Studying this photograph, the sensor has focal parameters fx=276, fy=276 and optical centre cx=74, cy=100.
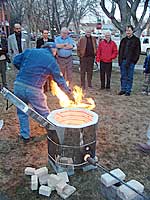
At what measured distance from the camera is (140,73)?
10500 millimetres

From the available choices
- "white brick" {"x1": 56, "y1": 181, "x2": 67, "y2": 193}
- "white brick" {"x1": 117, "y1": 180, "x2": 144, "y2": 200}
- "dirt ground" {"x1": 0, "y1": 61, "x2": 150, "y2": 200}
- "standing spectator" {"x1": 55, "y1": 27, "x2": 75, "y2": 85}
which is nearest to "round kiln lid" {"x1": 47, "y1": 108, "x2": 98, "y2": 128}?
"dirt ground" {"x1": 0, "y1": 61, "x2": 150, "y2": 200}

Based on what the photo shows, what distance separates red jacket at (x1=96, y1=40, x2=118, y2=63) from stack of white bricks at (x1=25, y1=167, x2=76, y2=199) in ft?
14.8

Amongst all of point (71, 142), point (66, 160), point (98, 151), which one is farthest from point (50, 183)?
point (98, 151)

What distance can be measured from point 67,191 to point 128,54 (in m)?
4.28

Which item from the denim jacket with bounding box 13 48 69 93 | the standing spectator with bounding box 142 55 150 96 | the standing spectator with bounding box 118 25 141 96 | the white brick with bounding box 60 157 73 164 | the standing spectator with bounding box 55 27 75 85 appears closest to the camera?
the white brick with bounding box 60 157 73 164

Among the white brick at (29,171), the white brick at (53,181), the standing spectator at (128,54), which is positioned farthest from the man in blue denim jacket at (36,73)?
the standing spectator at (128,54)

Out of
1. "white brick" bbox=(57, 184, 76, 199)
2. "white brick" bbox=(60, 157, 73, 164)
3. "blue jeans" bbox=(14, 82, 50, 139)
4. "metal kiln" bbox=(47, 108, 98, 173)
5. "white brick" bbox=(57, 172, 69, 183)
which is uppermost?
"blue jeans" bbox=(14, 82, 50, 139)

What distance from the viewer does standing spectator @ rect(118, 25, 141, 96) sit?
6422 millimetres

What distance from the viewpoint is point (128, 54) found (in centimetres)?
651

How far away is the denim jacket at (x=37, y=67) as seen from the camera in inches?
143

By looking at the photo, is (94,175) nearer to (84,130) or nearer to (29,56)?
(84,130)

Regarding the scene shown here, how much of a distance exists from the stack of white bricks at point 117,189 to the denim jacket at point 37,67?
130cm

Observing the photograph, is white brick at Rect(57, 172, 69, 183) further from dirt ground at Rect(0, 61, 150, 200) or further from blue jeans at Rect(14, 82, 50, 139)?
blue jeans at Rect(14, 82, 50, 139)

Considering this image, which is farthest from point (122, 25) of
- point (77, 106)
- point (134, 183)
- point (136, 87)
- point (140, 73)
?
point (134, 183)
